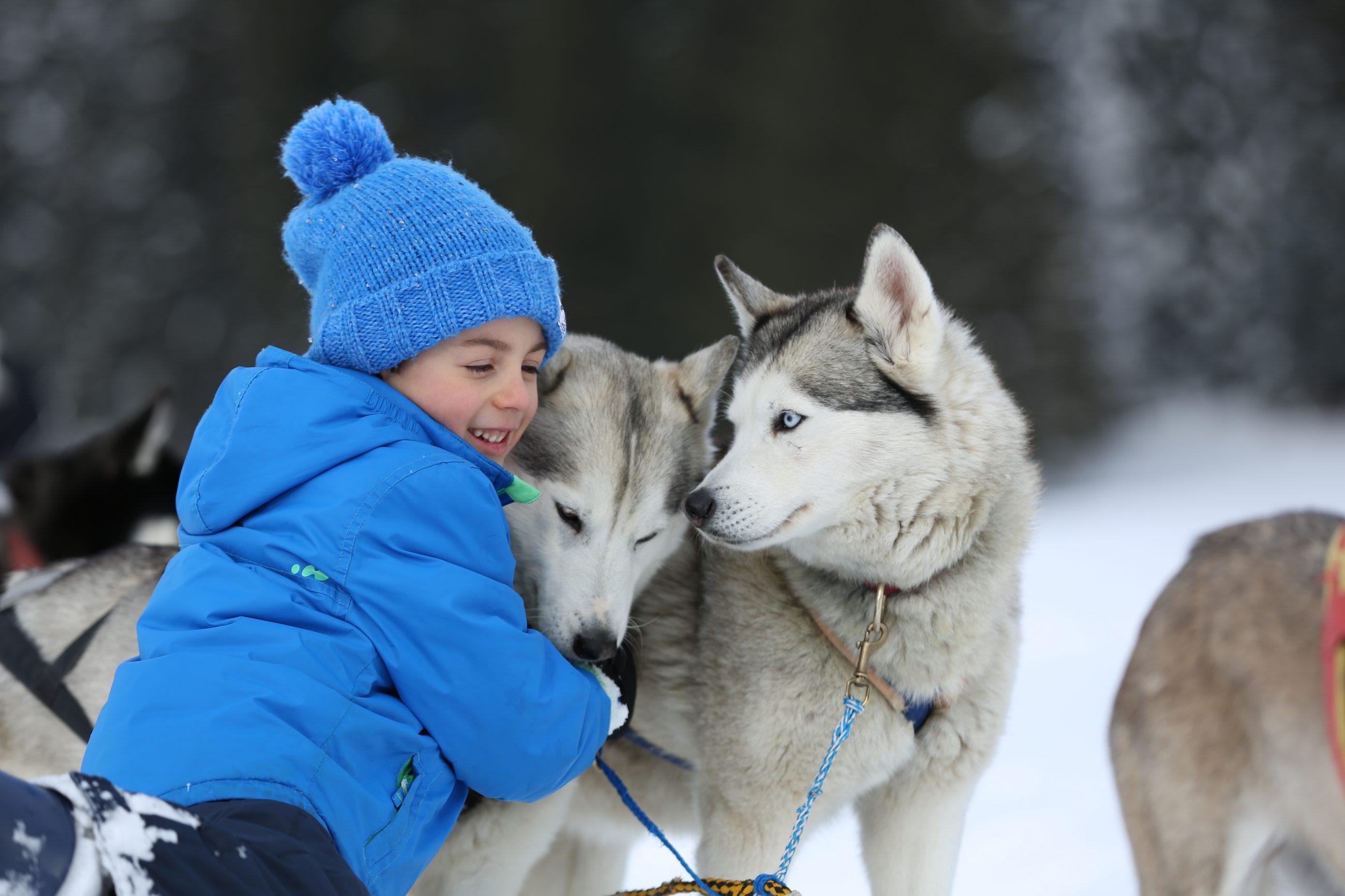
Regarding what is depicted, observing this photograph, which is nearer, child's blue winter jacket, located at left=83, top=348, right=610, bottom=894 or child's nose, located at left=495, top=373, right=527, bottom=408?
child's blue winter jacket, located at left=83, top=348, right=610, bottom=894

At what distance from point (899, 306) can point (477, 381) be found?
2.63ft

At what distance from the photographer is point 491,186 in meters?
8.12

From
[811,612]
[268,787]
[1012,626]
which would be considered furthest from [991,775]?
[268,787]

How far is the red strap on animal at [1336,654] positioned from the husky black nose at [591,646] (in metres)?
1.11

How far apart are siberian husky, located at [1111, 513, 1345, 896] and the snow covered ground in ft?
1.16

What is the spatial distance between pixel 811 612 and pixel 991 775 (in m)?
1.81

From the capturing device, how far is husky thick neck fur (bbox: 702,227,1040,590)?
193cm

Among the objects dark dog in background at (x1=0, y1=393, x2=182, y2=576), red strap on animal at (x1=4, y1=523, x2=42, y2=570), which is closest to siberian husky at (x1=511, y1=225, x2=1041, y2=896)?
dark dog in background at (x1=0, y1=393, x2=182, y2=576)

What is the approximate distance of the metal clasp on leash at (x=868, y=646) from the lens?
1987 millimetres

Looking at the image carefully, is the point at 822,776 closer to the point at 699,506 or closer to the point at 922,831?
the point at 922,831

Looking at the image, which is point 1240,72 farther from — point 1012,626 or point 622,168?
point 1012,626

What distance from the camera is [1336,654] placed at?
152 cm

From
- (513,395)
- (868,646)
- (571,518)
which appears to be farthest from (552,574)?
(868,646)

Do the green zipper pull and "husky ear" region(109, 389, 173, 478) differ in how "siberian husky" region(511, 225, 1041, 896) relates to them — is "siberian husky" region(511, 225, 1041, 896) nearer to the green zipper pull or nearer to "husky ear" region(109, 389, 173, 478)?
the green zipper pull
